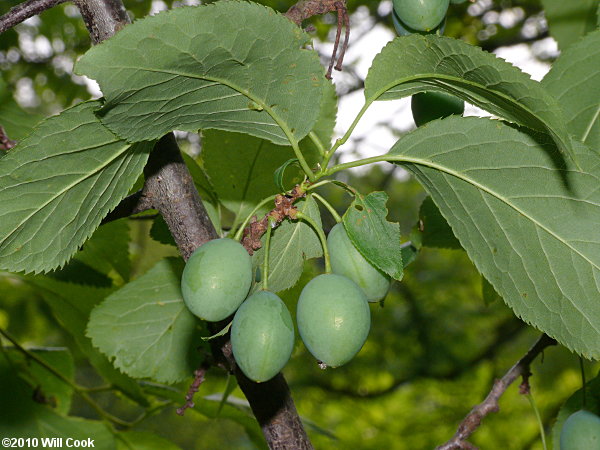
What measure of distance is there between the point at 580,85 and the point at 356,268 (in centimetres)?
58

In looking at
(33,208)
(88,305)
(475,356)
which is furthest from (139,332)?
(475,356)

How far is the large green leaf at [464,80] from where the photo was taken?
32.5 inches

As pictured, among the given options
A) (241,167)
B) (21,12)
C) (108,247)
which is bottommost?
(108,247)

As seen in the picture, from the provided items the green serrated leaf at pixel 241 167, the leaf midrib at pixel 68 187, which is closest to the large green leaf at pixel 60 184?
the leaf midrib at pixel 68 187

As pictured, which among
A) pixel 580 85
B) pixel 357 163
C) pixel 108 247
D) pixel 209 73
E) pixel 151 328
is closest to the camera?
pixel 209 73

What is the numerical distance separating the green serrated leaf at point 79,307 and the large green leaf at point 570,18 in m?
1.58

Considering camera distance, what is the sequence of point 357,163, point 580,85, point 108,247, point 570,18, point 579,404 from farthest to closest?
point 108,247 < point 570,18 < point 579,404 < point 580,85 < point 357,163

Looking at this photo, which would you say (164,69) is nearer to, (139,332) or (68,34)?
(139,332)

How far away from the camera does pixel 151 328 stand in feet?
5.41

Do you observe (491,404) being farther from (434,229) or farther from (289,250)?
(289,250)

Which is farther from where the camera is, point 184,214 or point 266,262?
point 184,214

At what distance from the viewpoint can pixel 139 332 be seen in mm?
1657

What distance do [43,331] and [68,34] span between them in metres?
1.93

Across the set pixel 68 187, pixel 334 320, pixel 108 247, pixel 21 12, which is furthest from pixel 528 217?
Result: pixel 108 247
